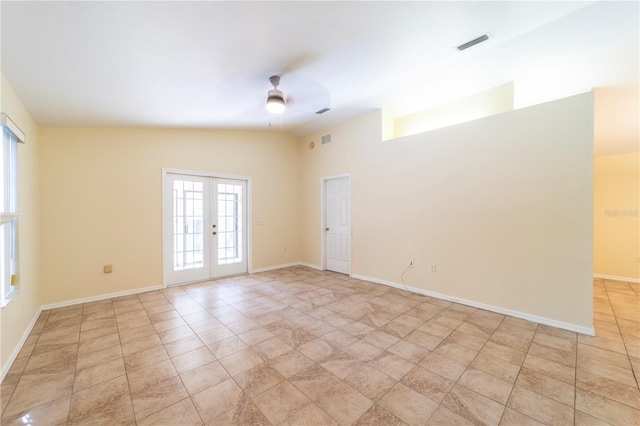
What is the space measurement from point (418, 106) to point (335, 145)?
5.87 ft

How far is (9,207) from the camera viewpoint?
2.48 meters

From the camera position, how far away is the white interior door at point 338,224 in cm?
521

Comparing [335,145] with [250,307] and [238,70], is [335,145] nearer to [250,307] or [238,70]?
[238,70]

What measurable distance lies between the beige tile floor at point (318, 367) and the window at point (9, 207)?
2.20 ft

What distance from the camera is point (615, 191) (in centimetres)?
500

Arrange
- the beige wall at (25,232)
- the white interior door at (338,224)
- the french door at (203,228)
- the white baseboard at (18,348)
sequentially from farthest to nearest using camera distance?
Answer: the white interior door at (338,224) → the french door at (203,228) → the beige wall at (25,232) → the white baseboard at (18,348)

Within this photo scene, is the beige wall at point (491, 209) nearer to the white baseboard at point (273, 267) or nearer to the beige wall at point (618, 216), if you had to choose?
the white baseboard at point (273, 267)


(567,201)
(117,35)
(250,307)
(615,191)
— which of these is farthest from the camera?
(615,191)

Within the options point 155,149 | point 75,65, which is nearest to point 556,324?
point 75,65

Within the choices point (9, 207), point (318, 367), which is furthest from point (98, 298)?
point (318, 367)

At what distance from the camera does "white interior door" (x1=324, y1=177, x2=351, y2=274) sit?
5211 mm

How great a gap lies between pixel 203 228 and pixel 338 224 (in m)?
2.75

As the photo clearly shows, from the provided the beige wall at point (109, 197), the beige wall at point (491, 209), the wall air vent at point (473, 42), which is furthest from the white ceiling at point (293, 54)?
the beige wall at point (491, 209)

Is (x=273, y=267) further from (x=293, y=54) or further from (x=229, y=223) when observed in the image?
(x=293, y=54)
